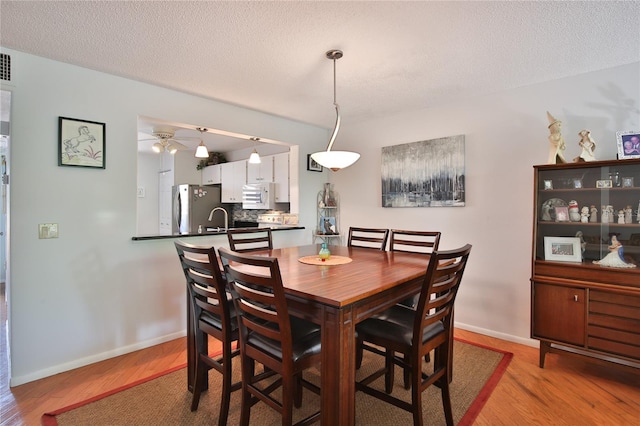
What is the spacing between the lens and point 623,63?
2.43m

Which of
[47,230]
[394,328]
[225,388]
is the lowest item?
[225,388]

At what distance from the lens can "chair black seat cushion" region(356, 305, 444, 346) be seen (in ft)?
5.60

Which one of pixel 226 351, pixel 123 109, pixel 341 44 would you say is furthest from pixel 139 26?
pixel 226 351

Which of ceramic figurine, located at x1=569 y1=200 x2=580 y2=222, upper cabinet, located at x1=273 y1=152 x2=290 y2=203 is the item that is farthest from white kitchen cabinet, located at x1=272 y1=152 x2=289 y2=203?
ceramic figurine, located at x1=569 y1=200 x2=580 y2=222

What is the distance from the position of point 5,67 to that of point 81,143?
62cm

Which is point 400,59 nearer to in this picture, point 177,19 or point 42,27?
point 177,19

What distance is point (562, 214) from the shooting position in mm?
2510

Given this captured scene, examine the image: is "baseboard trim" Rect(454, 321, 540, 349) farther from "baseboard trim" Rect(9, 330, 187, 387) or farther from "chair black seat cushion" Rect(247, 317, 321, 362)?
"baseboard trim" Rect(9, 330, 187, 387)

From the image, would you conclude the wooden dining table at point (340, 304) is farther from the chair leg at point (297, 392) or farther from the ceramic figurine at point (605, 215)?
the ceramic figurine at point (605, 215)

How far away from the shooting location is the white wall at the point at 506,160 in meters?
2.54

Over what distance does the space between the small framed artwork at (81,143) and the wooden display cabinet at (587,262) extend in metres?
3.50

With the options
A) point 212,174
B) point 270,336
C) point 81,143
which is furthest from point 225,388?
point 212,174

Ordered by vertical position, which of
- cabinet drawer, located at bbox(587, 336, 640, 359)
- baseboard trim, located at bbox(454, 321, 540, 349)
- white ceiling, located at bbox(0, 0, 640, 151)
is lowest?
baseboard trim, located at bbox(454, 321, 540, 349)

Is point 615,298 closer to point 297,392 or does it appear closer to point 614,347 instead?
point 614,347
